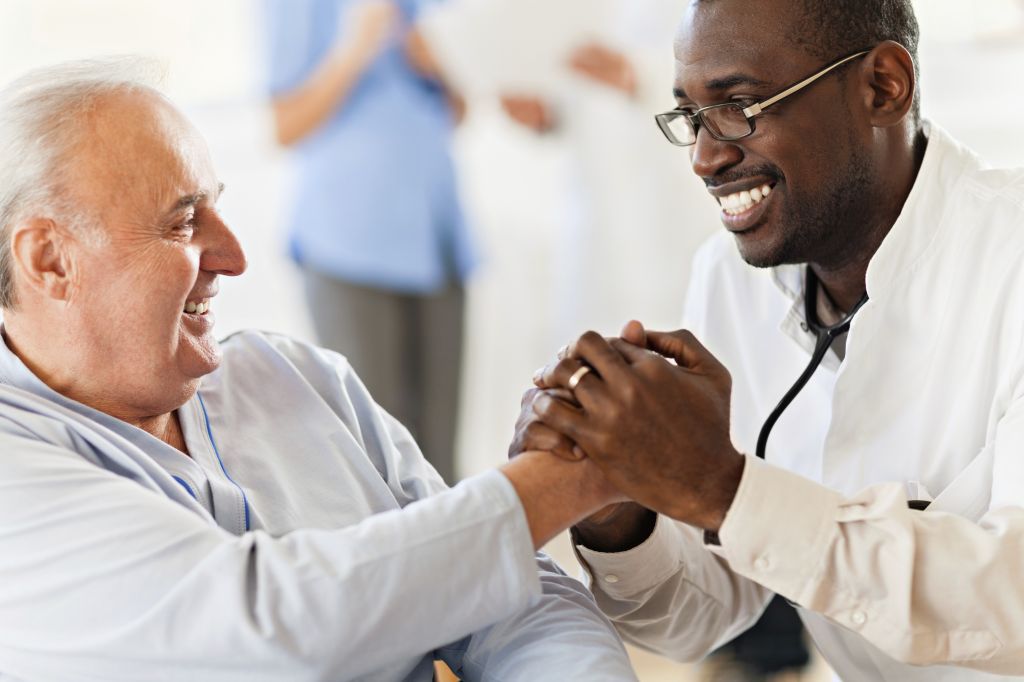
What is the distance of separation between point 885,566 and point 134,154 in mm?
900

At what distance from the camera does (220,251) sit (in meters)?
1.39

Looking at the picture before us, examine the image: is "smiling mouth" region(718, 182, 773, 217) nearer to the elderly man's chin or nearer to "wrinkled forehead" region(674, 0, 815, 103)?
"wrinkled forehead" region(674, 0, 815, 103)

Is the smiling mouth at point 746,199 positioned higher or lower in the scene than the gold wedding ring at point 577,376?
higher

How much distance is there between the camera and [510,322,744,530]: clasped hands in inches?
48.6

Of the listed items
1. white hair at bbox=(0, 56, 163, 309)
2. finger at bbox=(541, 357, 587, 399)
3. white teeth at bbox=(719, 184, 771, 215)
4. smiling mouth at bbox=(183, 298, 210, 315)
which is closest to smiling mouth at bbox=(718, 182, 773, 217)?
white teeth at bbox=(719, 184, 771, 215)

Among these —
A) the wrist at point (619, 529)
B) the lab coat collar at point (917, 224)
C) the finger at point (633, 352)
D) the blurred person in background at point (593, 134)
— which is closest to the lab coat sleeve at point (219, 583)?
the finger at point (633, 352)

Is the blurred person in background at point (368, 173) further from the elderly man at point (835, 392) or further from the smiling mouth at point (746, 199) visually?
the smiling mouth at point (746, 199)

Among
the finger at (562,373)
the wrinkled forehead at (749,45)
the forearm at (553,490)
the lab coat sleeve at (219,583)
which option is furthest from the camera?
the wrinkled forehead at (749,45)

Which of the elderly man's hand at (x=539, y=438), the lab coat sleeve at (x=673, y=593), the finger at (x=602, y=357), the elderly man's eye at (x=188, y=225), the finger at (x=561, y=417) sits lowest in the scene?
the lab coat sleeve at (x=673, y=593)

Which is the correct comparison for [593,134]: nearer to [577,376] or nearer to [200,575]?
[577,376]

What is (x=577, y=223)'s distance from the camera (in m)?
3.42

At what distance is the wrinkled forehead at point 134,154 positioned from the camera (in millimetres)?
1274

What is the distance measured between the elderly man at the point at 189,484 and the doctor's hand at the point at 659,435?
5 centimetres

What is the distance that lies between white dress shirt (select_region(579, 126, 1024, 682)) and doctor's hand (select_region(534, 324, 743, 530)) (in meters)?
0.03
